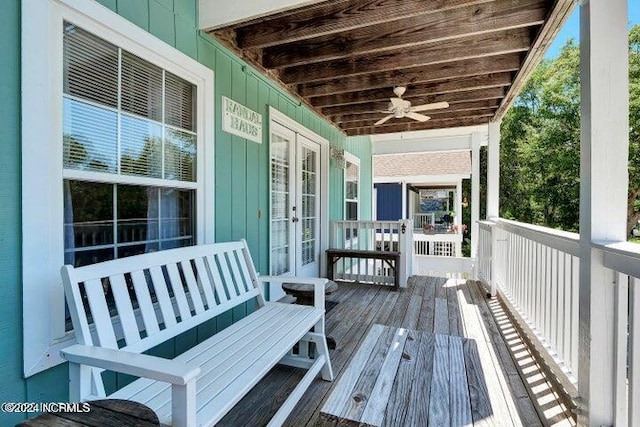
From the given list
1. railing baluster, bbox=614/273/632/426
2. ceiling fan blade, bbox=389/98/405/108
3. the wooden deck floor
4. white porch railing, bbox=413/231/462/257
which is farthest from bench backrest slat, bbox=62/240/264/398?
white porch railing, bbox=413/231/462/257

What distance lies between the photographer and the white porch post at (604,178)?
5.06ft

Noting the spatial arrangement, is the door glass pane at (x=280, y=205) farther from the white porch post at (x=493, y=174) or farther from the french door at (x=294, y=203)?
the white porch post at (x=493, y=174)

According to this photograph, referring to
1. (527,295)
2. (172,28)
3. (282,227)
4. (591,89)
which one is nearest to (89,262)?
(172,28)

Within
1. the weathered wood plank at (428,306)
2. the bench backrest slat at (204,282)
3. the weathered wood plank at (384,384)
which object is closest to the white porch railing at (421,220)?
the weathered wood plank at (428,306)

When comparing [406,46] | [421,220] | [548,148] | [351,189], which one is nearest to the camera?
[406,46]

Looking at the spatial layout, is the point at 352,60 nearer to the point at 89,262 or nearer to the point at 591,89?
the point at 591,89

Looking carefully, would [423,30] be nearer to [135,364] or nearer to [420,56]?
[420,56]

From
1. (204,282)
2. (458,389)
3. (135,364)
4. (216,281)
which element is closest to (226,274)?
(216,281)

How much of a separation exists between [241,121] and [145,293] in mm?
1831

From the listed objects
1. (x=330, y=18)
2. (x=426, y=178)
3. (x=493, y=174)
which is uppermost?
(x=330, y=18)

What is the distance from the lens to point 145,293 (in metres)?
1.62

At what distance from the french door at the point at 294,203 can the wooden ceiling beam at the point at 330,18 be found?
105 cm

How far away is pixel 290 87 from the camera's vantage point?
12.5 feet

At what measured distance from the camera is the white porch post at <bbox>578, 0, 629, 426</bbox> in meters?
1.54
